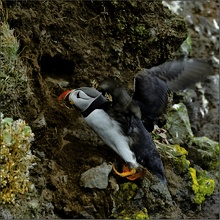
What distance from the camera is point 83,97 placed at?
5371 mm

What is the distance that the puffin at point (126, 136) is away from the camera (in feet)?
16.9

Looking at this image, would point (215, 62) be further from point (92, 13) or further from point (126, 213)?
point (126, 213)

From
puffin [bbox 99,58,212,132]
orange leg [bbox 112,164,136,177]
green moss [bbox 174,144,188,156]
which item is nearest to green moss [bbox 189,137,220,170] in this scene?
green moss [bbox 174,144,188,156]

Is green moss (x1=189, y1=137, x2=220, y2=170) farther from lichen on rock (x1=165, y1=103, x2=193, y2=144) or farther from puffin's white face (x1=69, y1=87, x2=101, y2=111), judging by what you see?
puffin's white face (x1=69, y1=87, x2=101, y2=111)

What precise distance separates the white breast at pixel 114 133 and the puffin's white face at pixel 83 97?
155 mm

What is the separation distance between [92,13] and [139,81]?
5.59 feet

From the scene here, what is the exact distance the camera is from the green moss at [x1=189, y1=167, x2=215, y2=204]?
5.68 m

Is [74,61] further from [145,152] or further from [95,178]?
[95,178]

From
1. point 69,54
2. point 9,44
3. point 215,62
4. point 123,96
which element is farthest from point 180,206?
point 215,62

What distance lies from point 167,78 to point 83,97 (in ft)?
2.88

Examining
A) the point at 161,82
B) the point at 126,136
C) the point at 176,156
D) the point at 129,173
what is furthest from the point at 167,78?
the point at 176,156

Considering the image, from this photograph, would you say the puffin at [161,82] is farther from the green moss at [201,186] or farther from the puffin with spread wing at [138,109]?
the green moss at [201,186]

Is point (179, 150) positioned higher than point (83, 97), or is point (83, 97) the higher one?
point (83, 97)

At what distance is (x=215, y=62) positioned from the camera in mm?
8312
